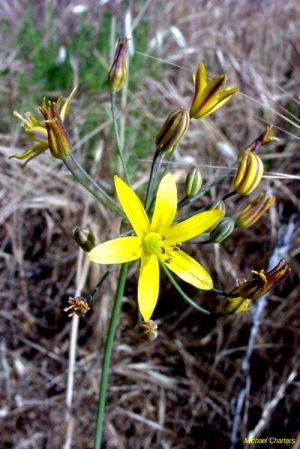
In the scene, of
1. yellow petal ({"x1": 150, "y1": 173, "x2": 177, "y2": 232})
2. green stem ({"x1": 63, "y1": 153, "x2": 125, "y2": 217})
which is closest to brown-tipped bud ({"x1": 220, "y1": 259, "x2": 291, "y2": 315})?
yellow petal ({"x1": 150, "y1": 173, "x2": 177, "y2": 232})

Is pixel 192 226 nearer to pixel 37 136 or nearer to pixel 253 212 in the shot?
pixel 253 212

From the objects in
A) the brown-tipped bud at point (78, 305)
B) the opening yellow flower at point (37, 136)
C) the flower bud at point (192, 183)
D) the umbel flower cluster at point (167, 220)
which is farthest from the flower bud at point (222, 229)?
the opening yellow flower at point (37, 136)

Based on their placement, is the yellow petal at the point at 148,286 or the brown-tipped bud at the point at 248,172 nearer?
the yellow petal at the point at 148,286

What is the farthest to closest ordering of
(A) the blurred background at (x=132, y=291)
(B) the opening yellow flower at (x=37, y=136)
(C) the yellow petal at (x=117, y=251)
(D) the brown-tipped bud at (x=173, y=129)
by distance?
(A) the blurred background at (x=132, y=291) → (B) the opening yellow flower at (x=37, y=136) → (D) the brown-tipped bud at (x=173, y=129) → (C) the yellow petal at (x=117, y=251)

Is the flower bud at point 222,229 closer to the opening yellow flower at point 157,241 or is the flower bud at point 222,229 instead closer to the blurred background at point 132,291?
the opening yellow flower at point 157,241

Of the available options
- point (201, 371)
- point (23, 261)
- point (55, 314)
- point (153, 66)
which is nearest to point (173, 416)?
point (201, 371)

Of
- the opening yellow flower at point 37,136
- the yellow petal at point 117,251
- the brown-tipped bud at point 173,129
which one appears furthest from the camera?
the opening yellow flower at point 37,136

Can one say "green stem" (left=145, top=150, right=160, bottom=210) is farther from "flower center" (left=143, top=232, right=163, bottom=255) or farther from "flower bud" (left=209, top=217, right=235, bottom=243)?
"flower bud" (left=209, top=217, right=235, bottom=243)

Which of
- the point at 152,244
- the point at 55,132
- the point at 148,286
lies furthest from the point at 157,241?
the point at 55,132

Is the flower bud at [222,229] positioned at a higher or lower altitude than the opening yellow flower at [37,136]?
lower
